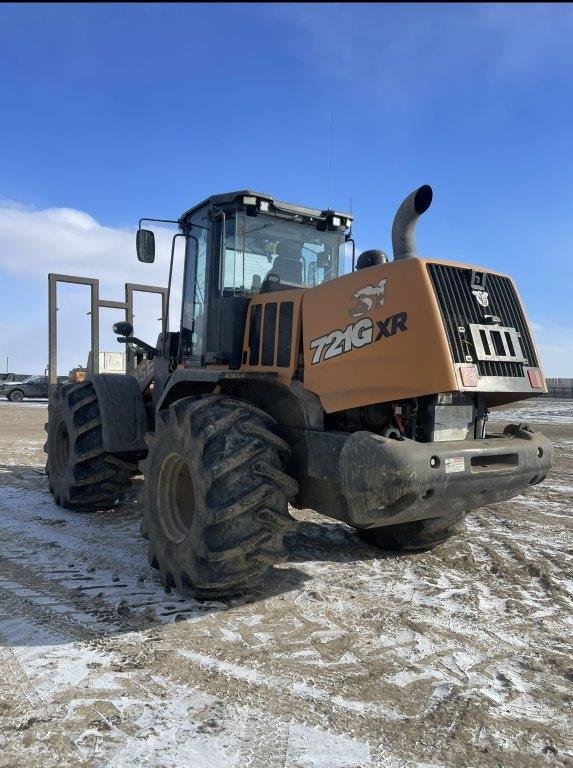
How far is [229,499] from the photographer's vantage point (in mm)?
3723

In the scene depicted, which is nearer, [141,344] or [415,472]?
[415,472]

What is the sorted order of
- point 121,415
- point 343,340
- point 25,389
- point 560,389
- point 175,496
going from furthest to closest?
point 560,389
point 25,389
point 121,415
point 175,496
point 343,340

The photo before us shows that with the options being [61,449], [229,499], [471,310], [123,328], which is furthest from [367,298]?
[61,449]

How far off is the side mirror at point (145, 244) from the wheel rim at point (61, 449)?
7.91 ft

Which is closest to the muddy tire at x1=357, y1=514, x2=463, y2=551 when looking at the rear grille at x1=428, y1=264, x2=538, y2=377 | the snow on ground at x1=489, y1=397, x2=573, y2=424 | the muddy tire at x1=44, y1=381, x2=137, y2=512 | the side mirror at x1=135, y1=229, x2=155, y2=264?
the rear grille at x1=428, y1=264, x2=538, y2=377

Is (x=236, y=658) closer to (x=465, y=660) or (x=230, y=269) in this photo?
(x=465, y=660)

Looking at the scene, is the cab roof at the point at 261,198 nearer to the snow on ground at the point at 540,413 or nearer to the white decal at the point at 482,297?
the white decal at the point at 482,297

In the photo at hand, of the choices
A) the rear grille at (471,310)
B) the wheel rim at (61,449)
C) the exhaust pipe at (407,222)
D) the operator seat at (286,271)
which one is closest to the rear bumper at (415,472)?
the rear grille at (471,310)

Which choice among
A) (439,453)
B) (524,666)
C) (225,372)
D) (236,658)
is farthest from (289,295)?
(524,666)

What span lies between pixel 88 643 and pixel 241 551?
0.98 meters

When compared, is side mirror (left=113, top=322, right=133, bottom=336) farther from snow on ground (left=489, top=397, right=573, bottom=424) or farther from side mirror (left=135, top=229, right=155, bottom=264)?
snow on ground (left=489, top=397, right=573, bottom=424)

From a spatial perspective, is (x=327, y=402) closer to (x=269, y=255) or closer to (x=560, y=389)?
(x=269, y=255)

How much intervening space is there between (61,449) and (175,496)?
303 centimetres

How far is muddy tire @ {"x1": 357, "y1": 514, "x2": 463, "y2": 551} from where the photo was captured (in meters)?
4.74
